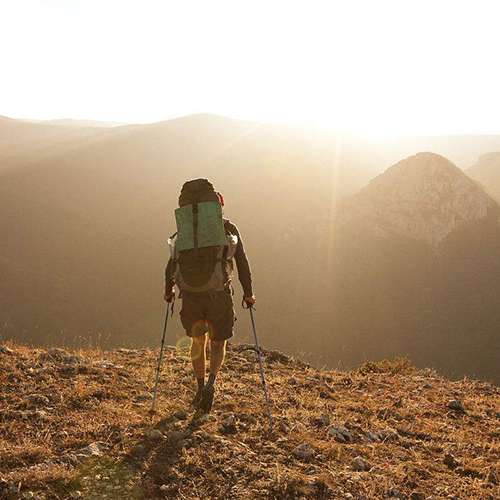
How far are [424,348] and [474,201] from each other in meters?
27.9

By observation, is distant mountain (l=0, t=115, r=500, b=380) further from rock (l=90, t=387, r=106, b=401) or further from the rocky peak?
rock (l=90, t=387, r=106, b=401)

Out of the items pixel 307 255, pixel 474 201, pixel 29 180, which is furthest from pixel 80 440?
pixel 29 180

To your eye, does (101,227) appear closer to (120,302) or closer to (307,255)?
(120,302)

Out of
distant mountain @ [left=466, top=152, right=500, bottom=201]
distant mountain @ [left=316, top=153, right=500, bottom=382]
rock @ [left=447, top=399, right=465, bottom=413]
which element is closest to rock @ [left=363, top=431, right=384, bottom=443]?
rock @ [left=447, top=399, right=465, bottom=413]

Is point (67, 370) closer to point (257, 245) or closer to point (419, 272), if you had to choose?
point (257, 245)

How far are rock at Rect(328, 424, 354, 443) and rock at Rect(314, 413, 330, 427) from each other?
189 millimetres

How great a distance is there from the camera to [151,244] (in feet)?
165

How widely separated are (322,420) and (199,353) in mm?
1873

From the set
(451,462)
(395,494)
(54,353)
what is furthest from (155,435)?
(54,353)

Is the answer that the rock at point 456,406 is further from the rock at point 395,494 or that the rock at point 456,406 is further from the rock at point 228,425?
the rock at point 228,425

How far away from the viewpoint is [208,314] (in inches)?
187

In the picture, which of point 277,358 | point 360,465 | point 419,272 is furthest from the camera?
point 419,272

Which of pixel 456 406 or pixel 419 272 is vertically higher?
pixel 456 406

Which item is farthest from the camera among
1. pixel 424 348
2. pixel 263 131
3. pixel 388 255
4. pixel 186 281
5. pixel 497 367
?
pixel 263 131
